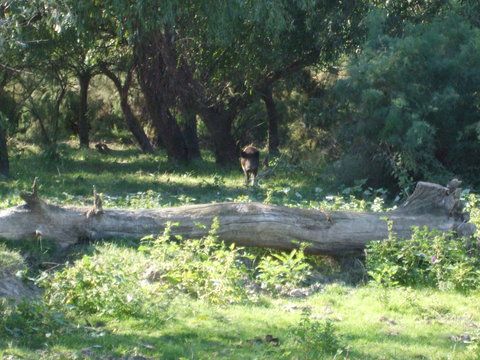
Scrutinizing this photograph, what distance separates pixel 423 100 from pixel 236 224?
8.60 meters

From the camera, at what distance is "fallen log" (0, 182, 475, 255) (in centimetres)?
1066

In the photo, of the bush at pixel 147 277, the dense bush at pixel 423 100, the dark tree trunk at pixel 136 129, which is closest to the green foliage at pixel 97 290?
the bush at pixel 147 277

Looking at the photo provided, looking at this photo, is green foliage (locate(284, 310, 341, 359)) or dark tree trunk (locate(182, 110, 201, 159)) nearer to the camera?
green foliage (locate(284, 310, 341, 359))

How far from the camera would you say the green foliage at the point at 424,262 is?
33.2 feet

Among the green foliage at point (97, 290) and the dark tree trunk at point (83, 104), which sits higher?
the dark tree trunk at point (83, 104)

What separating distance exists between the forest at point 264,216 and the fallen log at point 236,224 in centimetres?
2

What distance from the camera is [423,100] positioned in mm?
18188

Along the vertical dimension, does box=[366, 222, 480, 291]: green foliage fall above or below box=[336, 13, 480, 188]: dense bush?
below

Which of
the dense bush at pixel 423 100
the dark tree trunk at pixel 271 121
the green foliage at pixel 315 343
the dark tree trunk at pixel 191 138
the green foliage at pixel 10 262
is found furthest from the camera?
the dark tree trunk at pixel 271 121

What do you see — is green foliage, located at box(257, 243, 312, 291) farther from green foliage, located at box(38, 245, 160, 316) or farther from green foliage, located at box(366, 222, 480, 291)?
green foliage, located at box(38, 245, 160, 316)

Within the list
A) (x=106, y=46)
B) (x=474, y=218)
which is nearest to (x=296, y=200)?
(x=474, y=218)

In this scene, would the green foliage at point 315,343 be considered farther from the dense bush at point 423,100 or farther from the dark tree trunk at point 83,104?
the dark tree trunk at point 83,104

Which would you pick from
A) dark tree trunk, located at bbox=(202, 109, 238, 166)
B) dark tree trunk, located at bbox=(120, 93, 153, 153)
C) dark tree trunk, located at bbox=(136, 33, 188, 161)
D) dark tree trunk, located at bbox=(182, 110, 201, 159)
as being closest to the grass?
dark tree trunk, located at bbox=(136, 33, 188, 161)

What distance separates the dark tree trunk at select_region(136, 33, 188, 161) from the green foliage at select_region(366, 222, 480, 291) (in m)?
11.5
